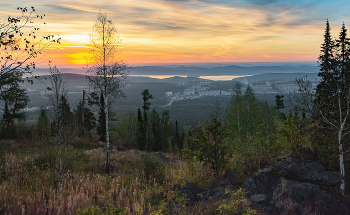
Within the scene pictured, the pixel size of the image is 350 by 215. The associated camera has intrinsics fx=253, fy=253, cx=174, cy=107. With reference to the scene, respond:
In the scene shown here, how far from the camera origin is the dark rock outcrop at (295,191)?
282 inches

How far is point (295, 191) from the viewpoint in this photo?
319 inches

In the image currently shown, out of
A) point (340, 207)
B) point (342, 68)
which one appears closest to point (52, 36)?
point (340, 207)

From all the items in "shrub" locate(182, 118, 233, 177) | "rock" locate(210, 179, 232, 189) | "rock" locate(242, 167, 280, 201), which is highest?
"shrub" locate(182, 118, 233, 177)

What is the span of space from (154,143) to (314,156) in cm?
3631

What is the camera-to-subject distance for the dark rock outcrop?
23.5ft

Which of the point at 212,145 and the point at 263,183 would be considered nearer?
the point at 263,183

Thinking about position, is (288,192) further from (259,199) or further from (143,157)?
(143,157)

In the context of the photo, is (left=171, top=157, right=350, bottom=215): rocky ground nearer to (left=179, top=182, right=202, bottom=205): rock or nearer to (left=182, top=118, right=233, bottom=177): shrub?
(left=179, top=182, right=202, bottom=205): rock

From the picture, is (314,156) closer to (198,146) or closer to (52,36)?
(198,146)

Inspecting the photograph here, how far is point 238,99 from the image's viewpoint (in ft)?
112

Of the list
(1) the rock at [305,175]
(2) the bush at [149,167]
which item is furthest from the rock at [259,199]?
(2) the bush at [149,167]

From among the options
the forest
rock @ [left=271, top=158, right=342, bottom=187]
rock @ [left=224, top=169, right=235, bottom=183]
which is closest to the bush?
the forest

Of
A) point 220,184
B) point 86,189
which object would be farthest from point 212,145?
point 86,189

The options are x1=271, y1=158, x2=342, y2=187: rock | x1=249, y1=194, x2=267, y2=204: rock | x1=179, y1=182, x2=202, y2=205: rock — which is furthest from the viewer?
x1=271, y1=158, x2=342, y2=187: rock
